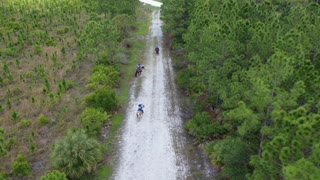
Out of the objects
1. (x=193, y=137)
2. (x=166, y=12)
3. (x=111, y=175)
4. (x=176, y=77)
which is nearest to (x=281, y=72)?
(x=193, y=137)

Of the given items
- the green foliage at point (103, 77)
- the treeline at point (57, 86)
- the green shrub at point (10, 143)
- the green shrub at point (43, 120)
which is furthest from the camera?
the green foliage at point (103, 77)

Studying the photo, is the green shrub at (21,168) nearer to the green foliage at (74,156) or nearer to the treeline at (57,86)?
the treeline at (57,86)

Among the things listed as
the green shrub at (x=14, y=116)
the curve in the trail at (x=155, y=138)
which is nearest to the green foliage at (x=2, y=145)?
the green shrub at (x=14, y=116)

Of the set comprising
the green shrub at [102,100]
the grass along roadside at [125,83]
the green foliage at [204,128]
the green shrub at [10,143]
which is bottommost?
the green shrub at [10,143]

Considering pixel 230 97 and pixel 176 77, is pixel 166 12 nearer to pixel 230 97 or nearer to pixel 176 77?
pixel 176 77

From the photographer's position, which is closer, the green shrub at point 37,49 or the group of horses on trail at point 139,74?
the group of horses on trail at point 139,74

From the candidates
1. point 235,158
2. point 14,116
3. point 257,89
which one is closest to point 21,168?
point 14,116
